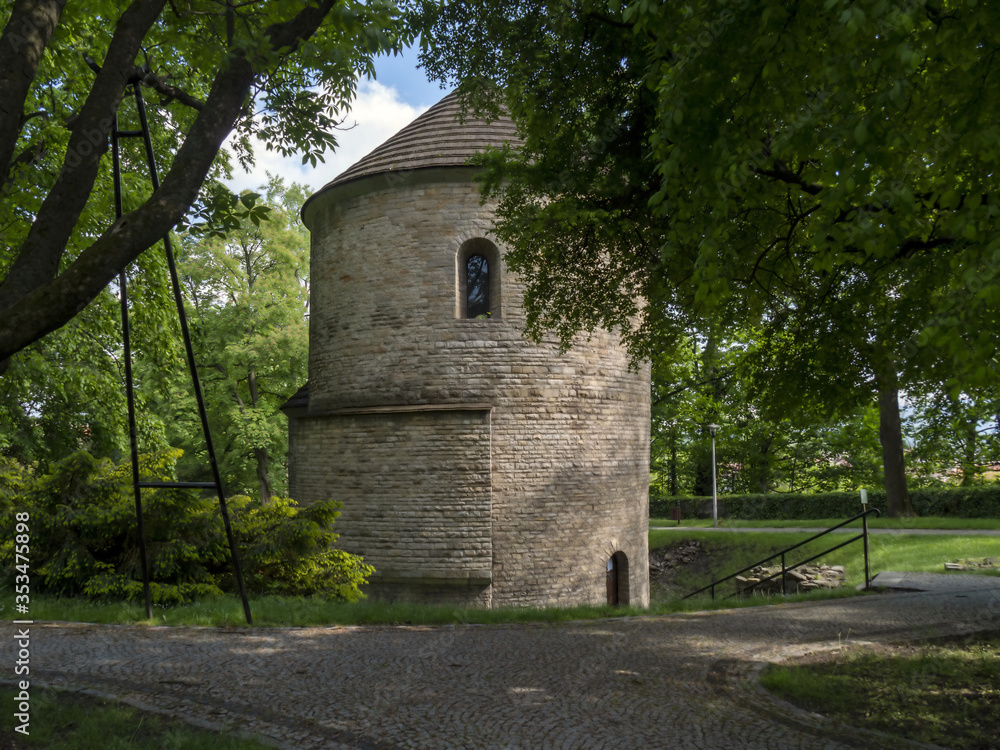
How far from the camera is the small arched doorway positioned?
13.6 m

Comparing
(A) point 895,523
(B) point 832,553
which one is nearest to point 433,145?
(B) point 832,553

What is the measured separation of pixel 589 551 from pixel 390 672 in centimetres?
748

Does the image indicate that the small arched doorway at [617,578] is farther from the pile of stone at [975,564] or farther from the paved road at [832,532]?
the paved road at [832,532]

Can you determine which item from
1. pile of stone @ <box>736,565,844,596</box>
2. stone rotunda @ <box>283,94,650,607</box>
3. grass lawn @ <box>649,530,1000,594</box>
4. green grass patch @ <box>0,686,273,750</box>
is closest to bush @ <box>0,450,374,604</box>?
stone rotunda @ <box>283,94,650,607</box>

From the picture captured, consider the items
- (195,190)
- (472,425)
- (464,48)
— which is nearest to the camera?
(195,190)

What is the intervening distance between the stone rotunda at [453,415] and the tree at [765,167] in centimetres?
291

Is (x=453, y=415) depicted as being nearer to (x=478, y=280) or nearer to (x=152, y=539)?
(x=478, y=280)

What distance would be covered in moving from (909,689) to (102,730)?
229 inches

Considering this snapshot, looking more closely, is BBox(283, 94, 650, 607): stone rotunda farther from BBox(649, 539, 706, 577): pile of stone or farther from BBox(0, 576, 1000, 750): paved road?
BBox(649, 539, 706, 577): pile of stone

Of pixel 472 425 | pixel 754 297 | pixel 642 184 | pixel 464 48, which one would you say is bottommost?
pixel 472 425

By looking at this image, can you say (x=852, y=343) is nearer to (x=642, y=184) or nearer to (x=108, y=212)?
(x=642, y=184)

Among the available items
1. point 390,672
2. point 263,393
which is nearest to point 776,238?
point 390,672

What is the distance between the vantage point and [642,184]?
8.03 metres

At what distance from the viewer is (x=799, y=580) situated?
16.2 metres
